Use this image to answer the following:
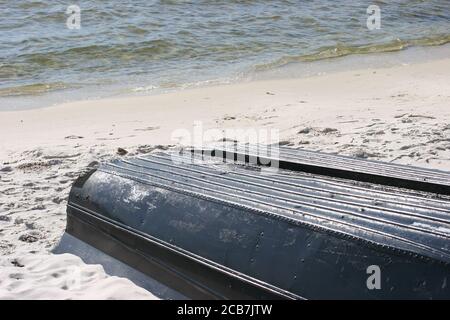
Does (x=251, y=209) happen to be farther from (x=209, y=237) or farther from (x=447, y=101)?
(x=447, y=101)

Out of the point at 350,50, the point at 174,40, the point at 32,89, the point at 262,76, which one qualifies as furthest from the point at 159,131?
the point at 350,50

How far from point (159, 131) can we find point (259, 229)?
3.87 metres

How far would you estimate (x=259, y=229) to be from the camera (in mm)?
3244

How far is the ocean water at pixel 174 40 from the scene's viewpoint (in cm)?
1032

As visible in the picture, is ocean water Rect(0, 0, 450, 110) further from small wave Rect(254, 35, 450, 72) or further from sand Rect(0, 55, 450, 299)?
sand Rect(0, 55, 450, 299)

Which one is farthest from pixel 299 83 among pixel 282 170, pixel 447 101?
pixel 282 170

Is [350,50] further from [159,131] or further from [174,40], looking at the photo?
[159,131]

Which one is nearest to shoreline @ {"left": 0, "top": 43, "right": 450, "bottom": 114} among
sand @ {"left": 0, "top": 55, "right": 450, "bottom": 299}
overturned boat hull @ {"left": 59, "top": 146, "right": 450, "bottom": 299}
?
sand @ {"left": 0, "top": 55, "right": 450, "bottom": 299}

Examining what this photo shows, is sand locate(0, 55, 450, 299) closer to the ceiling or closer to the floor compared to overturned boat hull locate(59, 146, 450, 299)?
closer to the floor

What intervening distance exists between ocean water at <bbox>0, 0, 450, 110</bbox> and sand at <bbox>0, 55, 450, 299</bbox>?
4.01ft

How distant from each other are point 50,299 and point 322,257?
1436 millimetres

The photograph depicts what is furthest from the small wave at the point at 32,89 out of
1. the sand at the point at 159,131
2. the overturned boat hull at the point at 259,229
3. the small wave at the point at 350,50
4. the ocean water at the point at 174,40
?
the overturned boat hull at the point at 259,229

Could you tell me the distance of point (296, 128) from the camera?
6.72 meters

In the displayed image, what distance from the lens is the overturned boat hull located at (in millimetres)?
2830
